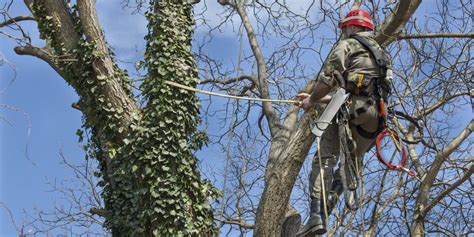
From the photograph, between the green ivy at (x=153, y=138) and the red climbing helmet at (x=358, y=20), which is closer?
the red climbing helmet at (x=358, y=20)

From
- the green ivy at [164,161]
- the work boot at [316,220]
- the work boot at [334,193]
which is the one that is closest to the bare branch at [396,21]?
the green ivy at [164,161]

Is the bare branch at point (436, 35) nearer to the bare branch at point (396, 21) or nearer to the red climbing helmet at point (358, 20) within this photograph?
the bare branch at point (396, 21)

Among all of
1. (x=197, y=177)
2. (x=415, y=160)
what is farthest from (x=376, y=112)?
(x=415, y=160)

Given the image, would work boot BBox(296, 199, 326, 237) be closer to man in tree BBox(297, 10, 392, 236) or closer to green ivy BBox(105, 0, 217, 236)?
man in tree BBox(297, 10, 392, 236)

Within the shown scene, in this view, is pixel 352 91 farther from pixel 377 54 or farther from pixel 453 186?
pixel 453 186

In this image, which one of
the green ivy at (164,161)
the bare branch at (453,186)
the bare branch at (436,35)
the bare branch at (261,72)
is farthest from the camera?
the bare branch at (261,72)

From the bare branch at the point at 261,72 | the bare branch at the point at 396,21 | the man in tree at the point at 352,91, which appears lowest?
the man in tree at the point at 352,91

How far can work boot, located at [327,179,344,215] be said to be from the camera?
597cm

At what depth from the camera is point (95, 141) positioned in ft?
26.2

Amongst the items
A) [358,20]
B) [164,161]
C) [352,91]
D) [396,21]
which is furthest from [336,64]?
[164,161]

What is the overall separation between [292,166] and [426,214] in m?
3.21

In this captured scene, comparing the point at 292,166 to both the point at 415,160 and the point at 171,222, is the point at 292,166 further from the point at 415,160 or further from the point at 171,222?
the point at 415,160

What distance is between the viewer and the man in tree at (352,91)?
5816mm

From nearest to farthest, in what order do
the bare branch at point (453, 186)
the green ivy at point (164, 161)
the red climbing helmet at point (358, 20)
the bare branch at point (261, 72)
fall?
1. the red climbing helmet at point (358, 20)
2. the green ivy at point (164, 161)
3. the bare branch at point (453, 186)
4. the bare branch at point (261, 72)
